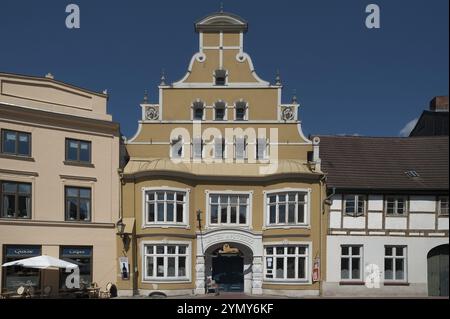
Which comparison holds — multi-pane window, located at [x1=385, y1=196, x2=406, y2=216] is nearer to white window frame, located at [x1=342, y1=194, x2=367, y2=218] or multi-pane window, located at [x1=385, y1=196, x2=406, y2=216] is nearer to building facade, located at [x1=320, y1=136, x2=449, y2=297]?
building facade, located at [x1=320, y1=136, x2=449, y2=297]

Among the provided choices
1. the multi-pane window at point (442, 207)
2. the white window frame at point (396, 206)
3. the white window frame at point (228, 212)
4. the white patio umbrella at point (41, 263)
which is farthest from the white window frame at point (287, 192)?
the white patio umbrella at point (41, 263)

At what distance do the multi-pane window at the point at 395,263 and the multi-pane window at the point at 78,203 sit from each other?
6.23 metres

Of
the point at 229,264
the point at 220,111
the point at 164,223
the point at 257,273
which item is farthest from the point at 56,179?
the point at 257,273

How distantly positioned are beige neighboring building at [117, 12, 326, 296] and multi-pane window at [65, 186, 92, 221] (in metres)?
0.85

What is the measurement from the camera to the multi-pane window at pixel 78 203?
10492 mm

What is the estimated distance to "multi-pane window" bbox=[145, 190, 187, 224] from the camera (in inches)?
455

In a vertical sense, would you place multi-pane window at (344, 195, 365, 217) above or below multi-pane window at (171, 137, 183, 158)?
below

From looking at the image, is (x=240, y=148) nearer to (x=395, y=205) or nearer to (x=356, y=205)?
(x=356, y=205)

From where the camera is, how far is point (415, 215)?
8844mm

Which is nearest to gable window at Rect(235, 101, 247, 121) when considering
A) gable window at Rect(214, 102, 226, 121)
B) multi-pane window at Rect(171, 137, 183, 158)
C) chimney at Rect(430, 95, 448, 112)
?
gable window at Rect(214, 102, 226, 121)

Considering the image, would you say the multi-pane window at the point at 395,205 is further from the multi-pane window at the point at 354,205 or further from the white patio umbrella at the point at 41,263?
the white patio umbrella at the point at 41,263
